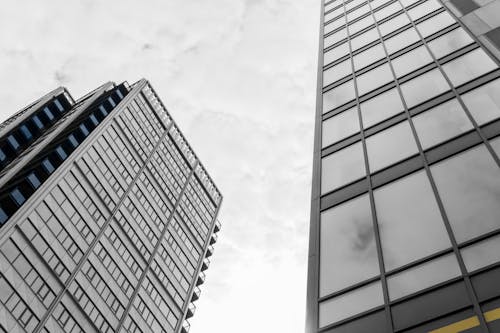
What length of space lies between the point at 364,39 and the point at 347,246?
1465cm

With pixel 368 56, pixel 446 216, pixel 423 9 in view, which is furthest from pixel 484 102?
pixel 423 9

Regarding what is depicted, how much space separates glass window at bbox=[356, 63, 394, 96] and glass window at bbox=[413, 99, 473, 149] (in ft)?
12.8

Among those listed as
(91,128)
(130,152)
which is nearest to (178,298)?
(130,152)

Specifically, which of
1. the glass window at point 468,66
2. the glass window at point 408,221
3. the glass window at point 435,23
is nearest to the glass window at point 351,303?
the glass window at point 408,221

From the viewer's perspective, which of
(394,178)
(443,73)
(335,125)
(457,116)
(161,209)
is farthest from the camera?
(161,209)

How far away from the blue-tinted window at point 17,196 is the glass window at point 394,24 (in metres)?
45.9

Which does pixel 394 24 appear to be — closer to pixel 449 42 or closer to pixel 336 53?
pixel 336 53

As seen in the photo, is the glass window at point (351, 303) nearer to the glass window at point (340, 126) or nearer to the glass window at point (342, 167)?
the glass window at point (342, 167)

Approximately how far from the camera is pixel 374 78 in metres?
19.0

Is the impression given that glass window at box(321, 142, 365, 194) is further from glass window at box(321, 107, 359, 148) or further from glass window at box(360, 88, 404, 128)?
glass window at box(360, 88, 404, 128)

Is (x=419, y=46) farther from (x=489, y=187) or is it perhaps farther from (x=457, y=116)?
(x=489, y=187)

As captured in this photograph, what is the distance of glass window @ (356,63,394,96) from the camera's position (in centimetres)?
1834

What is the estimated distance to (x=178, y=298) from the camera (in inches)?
3051

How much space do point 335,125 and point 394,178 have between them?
16.8 feet
